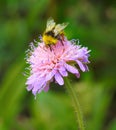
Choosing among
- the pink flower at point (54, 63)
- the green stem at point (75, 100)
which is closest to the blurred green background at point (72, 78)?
the pink flower at point (54, 63)

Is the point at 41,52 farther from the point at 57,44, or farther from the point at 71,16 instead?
the point at 71,16

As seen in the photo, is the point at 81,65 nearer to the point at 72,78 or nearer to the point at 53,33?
the point at 53,33

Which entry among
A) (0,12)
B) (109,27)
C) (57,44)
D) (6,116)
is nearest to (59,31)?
(57,44)

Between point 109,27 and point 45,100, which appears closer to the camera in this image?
point 45,100

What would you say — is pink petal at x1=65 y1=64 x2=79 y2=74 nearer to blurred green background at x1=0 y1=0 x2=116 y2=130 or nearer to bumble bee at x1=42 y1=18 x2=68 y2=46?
bumble bee at x1=42 y1=18 x2=68 y2=46

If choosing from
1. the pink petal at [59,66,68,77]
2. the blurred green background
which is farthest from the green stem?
the blurred green background

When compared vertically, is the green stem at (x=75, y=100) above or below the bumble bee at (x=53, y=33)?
below

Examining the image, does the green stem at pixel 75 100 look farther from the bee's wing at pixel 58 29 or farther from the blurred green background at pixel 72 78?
the blurred green background at pixel 72 78
